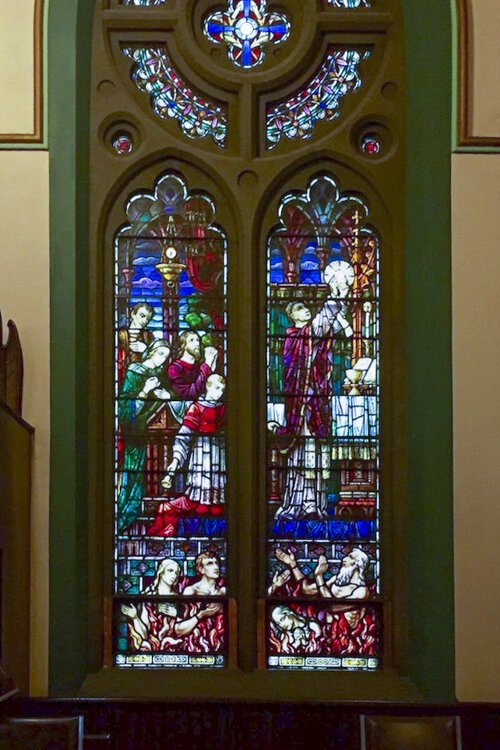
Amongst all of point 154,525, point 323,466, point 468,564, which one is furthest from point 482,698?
point 154,525

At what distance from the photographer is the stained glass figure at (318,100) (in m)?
7.32

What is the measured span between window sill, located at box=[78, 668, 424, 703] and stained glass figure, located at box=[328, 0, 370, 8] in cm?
369

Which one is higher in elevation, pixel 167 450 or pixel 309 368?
pixel 309 368

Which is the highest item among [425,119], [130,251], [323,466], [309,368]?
[425,119]

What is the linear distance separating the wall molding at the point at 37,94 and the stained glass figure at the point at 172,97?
24.4 inches

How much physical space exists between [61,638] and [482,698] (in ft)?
7.06

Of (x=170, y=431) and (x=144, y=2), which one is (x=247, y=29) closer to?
(x=144, y=2)

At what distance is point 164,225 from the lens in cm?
726

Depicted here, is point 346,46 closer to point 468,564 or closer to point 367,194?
point 367,194

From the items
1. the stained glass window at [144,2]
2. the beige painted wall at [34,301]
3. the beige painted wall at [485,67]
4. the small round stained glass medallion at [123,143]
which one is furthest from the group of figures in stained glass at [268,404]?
the beige painted wall at [485,67]

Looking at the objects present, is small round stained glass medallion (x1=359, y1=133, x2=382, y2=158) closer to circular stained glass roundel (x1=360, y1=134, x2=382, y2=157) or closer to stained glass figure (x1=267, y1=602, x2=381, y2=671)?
circular stained glass roundel (x1=360, y1=134, x2=382, y2=157)

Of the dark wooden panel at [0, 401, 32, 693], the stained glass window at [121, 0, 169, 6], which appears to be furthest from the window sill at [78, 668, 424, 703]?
the stained glass window at [121, 0, 169, 6]

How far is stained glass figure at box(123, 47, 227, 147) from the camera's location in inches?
288

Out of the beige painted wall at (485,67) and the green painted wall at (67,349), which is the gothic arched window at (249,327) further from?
the beige painted wall at (485,67)
